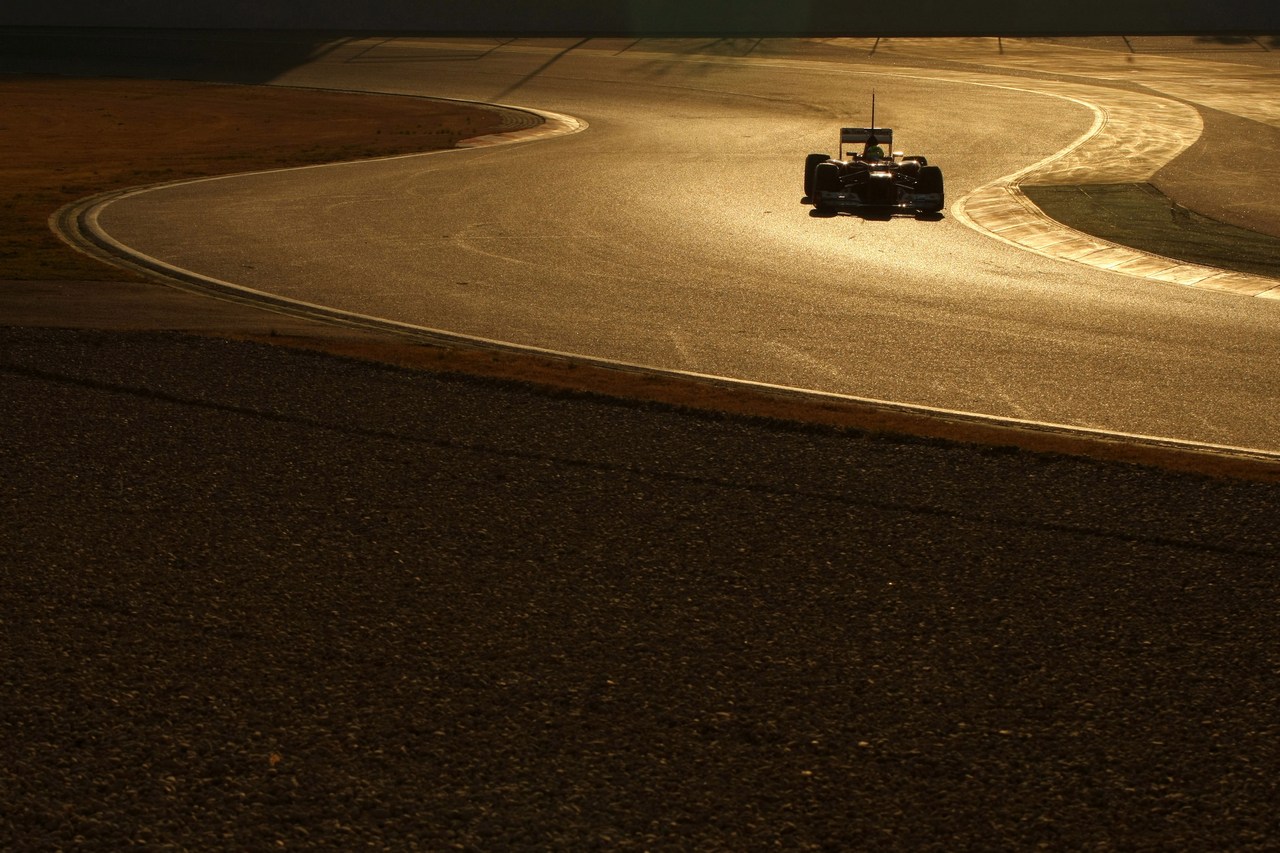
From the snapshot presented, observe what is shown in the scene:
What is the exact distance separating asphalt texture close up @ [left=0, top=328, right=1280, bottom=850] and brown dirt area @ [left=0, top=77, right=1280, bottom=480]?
0.74 m

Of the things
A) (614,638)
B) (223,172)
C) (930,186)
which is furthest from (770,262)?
(223,172)

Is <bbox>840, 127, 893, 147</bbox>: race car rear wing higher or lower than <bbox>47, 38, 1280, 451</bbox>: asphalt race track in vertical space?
higher

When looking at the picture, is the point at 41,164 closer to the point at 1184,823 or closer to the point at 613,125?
the point at 613,125

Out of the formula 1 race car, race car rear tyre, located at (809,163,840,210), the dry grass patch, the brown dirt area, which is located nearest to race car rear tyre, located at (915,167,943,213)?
the formula 1 race car

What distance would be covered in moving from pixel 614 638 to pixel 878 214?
1371 cm

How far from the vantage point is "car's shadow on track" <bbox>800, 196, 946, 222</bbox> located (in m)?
17.9

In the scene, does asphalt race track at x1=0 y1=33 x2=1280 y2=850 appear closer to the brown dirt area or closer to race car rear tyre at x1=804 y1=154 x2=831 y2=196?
the brown dirt area

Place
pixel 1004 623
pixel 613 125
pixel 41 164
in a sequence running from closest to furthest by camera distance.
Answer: pixel 1004 623 < pixel 41 164 < pixel 613 125

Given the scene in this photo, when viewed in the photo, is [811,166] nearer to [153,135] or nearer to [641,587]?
[641,587]

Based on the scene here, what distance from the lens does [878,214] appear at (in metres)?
18.2

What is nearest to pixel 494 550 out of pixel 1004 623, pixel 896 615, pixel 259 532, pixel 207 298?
pixel 259 532

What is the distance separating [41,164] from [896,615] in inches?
872

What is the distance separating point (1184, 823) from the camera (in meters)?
4.12

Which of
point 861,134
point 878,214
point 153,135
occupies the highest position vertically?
point 861,134
